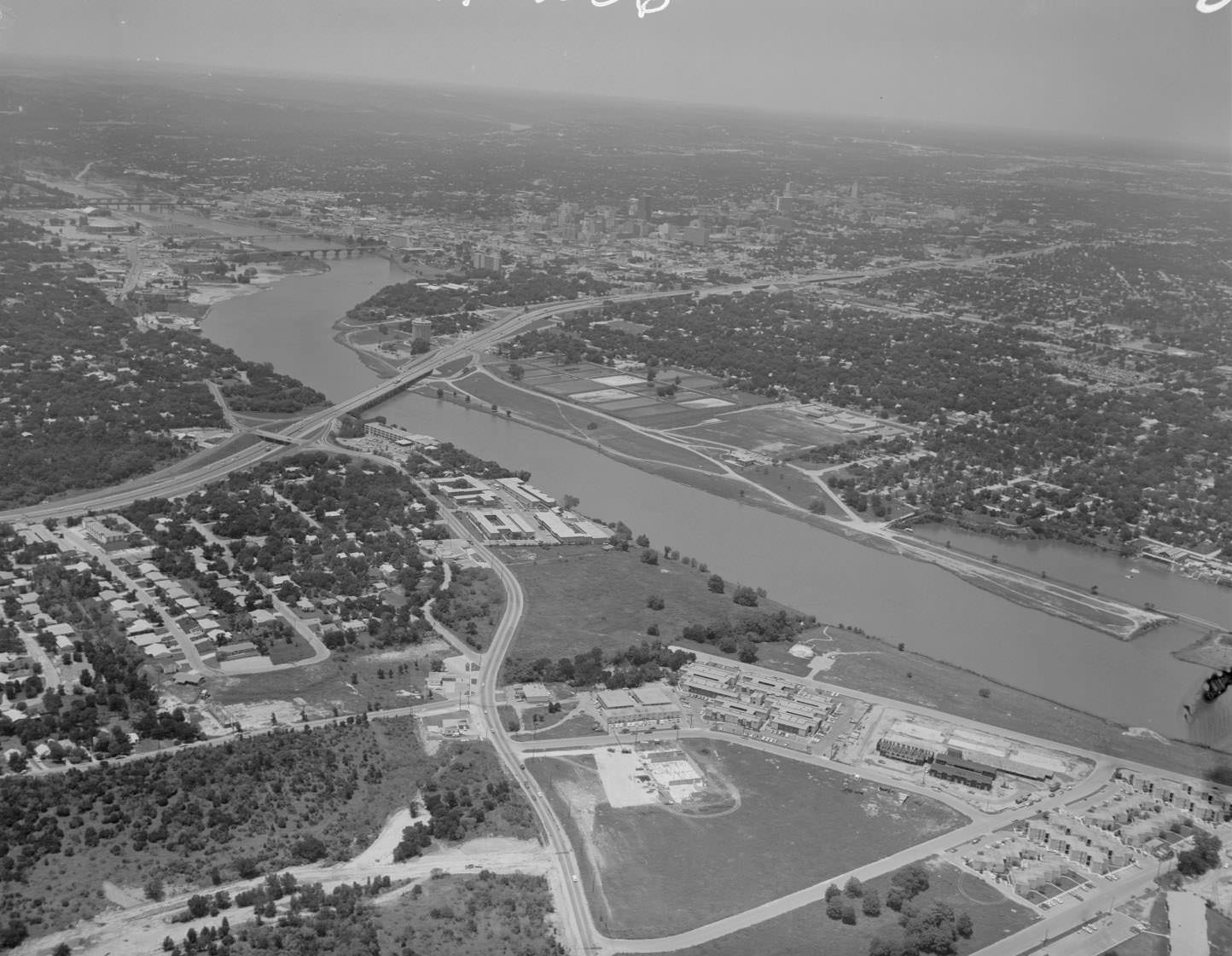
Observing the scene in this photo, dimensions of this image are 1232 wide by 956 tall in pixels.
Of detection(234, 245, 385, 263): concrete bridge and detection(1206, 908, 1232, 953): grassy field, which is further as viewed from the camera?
detection(234, 245, 385, 263): concrete bridge

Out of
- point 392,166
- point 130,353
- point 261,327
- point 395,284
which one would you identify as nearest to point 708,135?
point 392,166

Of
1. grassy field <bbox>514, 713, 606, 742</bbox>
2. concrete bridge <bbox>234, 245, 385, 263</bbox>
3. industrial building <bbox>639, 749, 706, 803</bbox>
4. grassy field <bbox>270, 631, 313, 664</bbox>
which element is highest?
concrete bridge <bbox>234, 245, 385, 263</bbox>

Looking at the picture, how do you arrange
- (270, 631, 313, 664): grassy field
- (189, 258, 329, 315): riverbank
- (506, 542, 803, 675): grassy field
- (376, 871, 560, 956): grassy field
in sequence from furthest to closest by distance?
(189, 258, 329, 315): riverbank
(506, 542, 803, 675): grassy field
(270, 631, 313, 664): grassy field
(376, 871, 560, 956): grassy field

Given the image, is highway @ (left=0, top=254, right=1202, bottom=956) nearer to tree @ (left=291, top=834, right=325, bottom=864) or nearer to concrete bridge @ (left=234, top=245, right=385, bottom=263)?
tree @ (left=291, top=834, right=325, bottom=864)

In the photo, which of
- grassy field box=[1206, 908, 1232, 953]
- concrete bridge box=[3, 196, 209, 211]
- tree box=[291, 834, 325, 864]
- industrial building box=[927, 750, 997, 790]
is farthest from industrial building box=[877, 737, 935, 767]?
concrete bridge box=[3, 196, 209, 211]

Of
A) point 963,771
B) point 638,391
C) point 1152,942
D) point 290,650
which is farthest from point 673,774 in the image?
point 638,391

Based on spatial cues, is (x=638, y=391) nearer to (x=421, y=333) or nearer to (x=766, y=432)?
(x=766, y=432)

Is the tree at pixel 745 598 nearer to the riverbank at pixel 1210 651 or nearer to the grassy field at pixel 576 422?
the riverbank at pixel 1210 651
